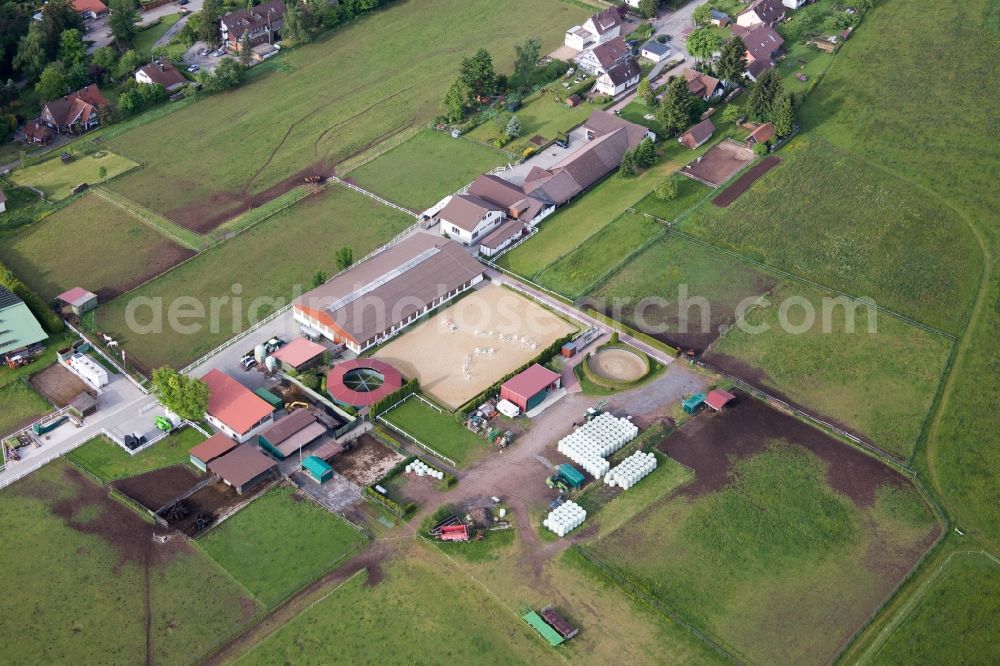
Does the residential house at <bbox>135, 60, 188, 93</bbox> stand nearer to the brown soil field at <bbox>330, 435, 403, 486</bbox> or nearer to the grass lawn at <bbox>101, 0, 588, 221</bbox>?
the grass lawn at <bbox>101, 0, 588, 221</bbox>

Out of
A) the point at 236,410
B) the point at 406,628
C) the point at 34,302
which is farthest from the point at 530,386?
the point at 34,302

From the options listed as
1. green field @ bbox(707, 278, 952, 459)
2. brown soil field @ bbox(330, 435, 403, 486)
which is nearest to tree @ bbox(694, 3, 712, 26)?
green field @ bbox(707, 278, 952, 459)

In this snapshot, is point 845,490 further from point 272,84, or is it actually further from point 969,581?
point 272,84

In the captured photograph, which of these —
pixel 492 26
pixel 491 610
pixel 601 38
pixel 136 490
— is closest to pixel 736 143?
pixel 601 38

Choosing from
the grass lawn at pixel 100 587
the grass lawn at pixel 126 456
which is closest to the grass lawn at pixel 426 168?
the grass lawn at pixel 126 456

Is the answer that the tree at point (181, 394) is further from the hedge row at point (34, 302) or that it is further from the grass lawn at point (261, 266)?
the hedge row at point (34, 302)

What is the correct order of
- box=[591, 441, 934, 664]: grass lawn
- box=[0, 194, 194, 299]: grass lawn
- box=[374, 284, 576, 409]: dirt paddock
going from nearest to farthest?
box=[591, 441, 934, 664]: grass lawn → box=[374, 284, 576, 409]: dirt paddock → box=[0, 194, 194, 299]: grass lawn

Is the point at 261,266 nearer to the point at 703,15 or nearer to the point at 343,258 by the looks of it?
the point at 343,258
